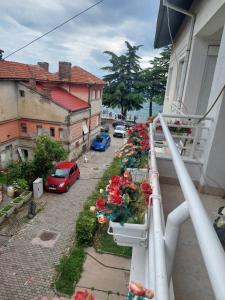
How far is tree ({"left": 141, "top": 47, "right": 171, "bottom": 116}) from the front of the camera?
1206 inches

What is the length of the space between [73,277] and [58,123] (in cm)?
1216

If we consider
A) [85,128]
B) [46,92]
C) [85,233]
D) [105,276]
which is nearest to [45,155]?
[46,92]

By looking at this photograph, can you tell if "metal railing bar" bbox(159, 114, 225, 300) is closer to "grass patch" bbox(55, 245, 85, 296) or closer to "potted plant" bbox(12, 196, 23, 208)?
"grass patch" bbox(55, 245, 85, 296)

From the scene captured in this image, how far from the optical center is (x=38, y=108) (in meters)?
17.6

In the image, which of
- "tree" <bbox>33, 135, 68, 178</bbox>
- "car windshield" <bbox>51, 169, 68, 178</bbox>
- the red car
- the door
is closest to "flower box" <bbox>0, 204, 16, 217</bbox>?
the red car

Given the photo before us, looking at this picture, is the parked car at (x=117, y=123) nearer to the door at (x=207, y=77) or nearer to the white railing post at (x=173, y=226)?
the door at (x=207, y=77)

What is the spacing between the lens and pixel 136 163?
3605 millimetres

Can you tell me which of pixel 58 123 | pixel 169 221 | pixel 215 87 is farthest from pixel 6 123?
pixel 169 221

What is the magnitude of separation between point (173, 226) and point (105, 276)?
7729 millimetres

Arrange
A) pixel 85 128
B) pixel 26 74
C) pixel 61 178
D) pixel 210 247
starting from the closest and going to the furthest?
1. pixel 210 247
2. pixel 61 178
3. pixel 26 74
4. pixel 85 128

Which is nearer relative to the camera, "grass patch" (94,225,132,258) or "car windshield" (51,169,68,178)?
"grass patch" (94,225,132,258)

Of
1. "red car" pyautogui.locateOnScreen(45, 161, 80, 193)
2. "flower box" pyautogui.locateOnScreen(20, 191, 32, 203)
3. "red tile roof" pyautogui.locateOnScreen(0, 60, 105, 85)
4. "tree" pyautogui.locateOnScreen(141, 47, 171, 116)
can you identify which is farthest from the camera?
"tree" pyautogui.locateOnScreen(141, 47, 171, 116)

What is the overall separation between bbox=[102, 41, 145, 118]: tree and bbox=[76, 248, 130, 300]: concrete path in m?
26.5

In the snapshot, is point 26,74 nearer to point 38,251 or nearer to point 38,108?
point 38,108
